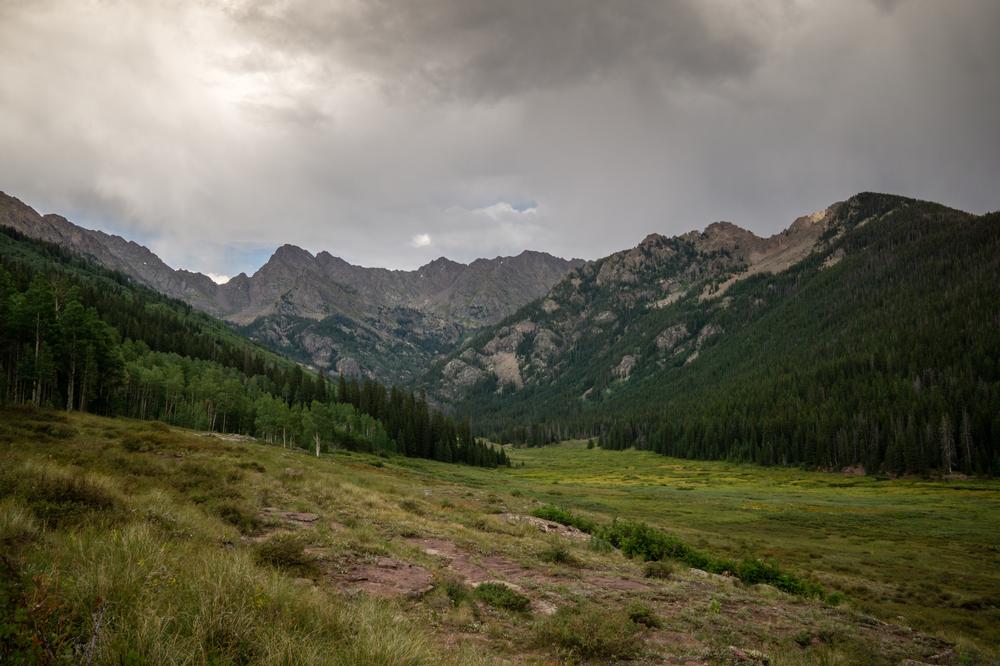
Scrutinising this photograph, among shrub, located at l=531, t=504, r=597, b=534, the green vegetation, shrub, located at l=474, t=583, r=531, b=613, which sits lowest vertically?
shrub, located at l=531, t=504, r=597, b=534

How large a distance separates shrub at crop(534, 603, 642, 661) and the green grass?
1643 centimetres

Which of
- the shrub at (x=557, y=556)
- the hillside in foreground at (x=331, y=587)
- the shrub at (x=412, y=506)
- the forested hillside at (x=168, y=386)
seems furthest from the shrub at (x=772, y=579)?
the forested hillside at (x=168, y=386)

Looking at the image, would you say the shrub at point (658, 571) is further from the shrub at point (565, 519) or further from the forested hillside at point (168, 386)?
the forested hillside at point (168, 386)

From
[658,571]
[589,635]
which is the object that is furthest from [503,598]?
[658,571]

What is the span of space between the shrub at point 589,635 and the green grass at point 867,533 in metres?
16.4

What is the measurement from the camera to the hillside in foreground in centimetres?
561

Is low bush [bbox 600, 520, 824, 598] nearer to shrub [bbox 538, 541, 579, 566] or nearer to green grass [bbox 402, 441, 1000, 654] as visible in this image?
green grass [bbox 402, 441, 1000, 654]

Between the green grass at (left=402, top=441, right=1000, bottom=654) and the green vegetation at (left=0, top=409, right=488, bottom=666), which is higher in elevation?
the green vegetation at (left=0, top=409, right=488, bottom=666)

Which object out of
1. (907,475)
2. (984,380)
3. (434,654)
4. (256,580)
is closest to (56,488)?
(256,580)

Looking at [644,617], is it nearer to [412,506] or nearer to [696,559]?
[696,559]

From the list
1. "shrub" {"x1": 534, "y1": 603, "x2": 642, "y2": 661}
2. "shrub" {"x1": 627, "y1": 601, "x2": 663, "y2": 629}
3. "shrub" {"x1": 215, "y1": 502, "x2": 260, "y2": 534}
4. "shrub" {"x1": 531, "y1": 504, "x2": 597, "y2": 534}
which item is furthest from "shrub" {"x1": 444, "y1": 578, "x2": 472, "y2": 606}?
"shrub" {"x1": 531, "y1": 504, "x2": 597, "y2": 534}

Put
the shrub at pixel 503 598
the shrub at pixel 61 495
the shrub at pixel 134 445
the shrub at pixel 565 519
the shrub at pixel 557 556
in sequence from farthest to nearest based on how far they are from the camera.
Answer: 1. the shrub at pixel 565 519
2. the shrub at pixel 134 445
3. the shrub at pixel 557 556
4. the shrub at pixel 503 598
5. the shrub at pixel 61 495

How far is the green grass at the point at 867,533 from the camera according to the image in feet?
90.1

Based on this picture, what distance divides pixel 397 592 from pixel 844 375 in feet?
686
